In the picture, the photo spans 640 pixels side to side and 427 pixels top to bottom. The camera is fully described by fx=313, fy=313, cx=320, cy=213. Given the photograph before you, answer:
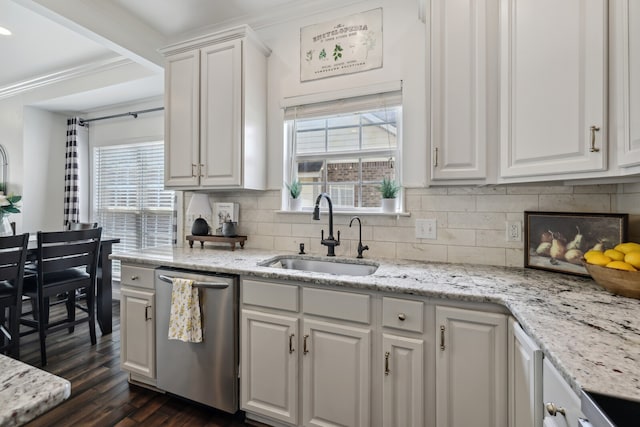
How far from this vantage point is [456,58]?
1.63m

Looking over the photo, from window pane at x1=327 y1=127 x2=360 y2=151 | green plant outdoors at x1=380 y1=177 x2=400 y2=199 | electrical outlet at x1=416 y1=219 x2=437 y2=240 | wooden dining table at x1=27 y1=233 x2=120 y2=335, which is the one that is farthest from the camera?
wooden dining table at x1=27 y1=233 x2=120 y2=335

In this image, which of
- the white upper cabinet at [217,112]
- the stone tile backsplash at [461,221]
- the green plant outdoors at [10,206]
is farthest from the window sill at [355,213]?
the green plant outdoors at [10,206]

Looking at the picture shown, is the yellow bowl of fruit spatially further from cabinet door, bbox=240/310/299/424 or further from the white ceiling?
the white ceiling

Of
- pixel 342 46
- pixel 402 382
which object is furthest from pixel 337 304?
pixel 342 46

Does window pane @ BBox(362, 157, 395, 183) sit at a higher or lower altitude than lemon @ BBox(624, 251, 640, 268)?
higher

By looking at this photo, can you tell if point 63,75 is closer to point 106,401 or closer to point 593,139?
point 106,401

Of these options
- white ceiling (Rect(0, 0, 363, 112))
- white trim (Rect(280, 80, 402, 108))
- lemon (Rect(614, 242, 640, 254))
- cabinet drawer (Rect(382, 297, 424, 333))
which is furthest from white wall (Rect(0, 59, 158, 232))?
lemon (Rect(614, 242, 640, 254))

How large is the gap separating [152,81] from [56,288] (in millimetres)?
2129

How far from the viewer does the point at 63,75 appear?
3.51m

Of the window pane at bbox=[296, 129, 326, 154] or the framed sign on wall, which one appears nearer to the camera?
the framed sign on wall

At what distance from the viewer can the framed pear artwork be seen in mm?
1471

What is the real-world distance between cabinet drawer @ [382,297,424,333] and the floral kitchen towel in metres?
1.07

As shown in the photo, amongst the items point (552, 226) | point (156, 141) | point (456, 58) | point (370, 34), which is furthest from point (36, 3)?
point (552, 226)

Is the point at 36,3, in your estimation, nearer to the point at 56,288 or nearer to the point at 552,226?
the point at 56,288
